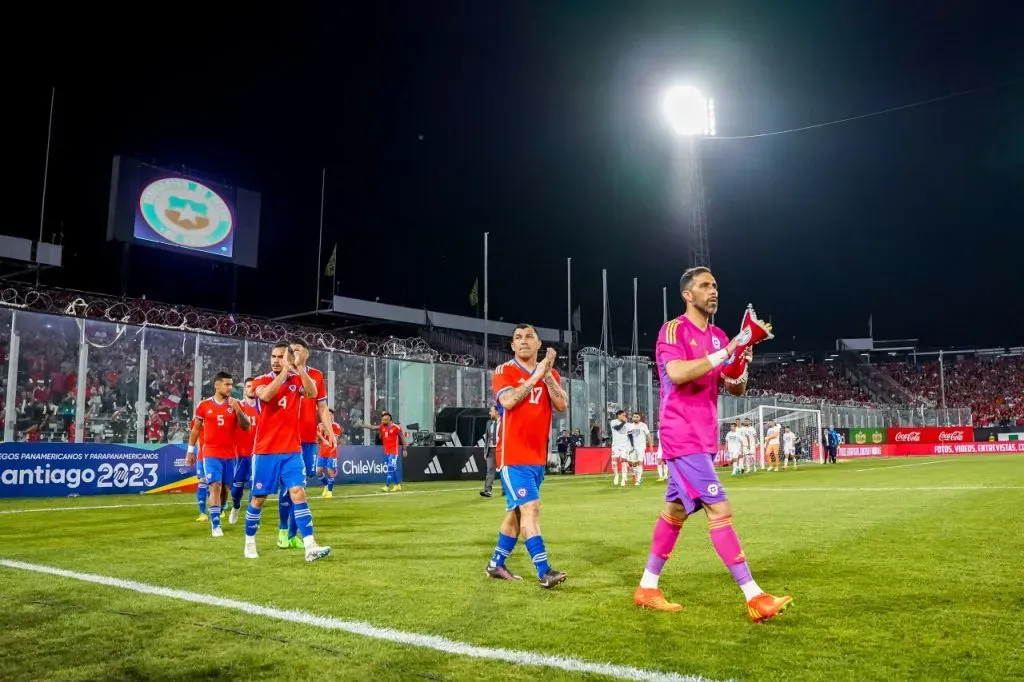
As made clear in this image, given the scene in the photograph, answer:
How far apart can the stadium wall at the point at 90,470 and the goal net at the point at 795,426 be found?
28.0m

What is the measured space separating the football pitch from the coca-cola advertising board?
1994 inches

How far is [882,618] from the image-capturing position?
5.00 metres

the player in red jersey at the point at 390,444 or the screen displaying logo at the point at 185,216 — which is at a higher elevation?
the screen displaying logo at the point at 185,216

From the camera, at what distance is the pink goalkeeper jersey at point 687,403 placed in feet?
Result: 17.2

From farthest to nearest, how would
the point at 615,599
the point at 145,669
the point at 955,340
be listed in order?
the point at 955,340, the point at 615,599, the point at 145,669

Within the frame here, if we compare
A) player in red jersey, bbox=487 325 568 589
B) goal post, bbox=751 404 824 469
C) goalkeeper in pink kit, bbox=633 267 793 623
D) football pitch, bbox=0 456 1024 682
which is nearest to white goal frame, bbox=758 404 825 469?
goal post, bbox=751 404 824 469

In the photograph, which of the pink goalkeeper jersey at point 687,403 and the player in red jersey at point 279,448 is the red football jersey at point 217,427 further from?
the pink goalkeeper jersey at point 687,403

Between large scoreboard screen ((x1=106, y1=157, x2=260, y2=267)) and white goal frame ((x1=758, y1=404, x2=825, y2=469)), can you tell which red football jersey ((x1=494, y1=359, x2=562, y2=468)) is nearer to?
large scoreboard screen ((x1=106, y1=157, x2=260, y2=267))

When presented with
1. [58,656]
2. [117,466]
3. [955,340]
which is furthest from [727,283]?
[58,656]

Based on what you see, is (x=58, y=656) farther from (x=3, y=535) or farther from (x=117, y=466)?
(x=117, y=466)

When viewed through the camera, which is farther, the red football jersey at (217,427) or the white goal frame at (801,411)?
the white goal frame at (801,411)

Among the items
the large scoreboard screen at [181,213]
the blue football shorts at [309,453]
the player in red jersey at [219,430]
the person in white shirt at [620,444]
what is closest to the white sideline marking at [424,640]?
the blue football shorts at [309,453]

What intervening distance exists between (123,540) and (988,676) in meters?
9.45

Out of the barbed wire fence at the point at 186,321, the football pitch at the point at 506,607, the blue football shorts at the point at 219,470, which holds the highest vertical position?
the barbed wire fence at the point at 186,321
